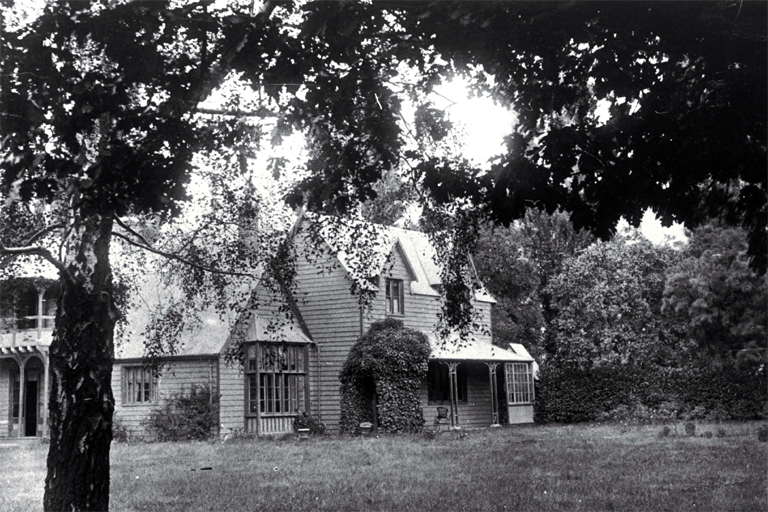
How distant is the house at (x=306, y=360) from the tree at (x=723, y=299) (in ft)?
23.5

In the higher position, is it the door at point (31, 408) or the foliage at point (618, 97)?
the foliage at point (618, 97)

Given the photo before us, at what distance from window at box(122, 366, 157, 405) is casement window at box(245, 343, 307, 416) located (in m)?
3.36

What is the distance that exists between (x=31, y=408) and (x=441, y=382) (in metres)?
15.3

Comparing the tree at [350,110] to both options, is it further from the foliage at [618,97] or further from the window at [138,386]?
the window at [138,386]

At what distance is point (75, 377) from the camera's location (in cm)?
995

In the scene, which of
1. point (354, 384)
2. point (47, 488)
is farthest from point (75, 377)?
point (354, 384)

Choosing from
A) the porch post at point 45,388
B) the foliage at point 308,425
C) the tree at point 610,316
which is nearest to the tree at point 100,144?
the foliage at point 308,425

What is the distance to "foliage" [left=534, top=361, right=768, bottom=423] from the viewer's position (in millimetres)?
30859

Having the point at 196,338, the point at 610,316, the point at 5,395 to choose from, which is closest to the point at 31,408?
the point at 5,395

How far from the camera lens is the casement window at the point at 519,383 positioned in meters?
36.0

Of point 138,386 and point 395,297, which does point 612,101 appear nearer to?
point 395,297

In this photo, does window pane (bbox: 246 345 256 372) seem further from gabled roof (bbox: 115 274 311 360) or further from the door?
the door

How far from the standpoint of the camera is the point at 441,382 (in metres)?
34.2

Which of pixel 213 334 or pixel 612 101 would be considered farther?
pixel 213 334
